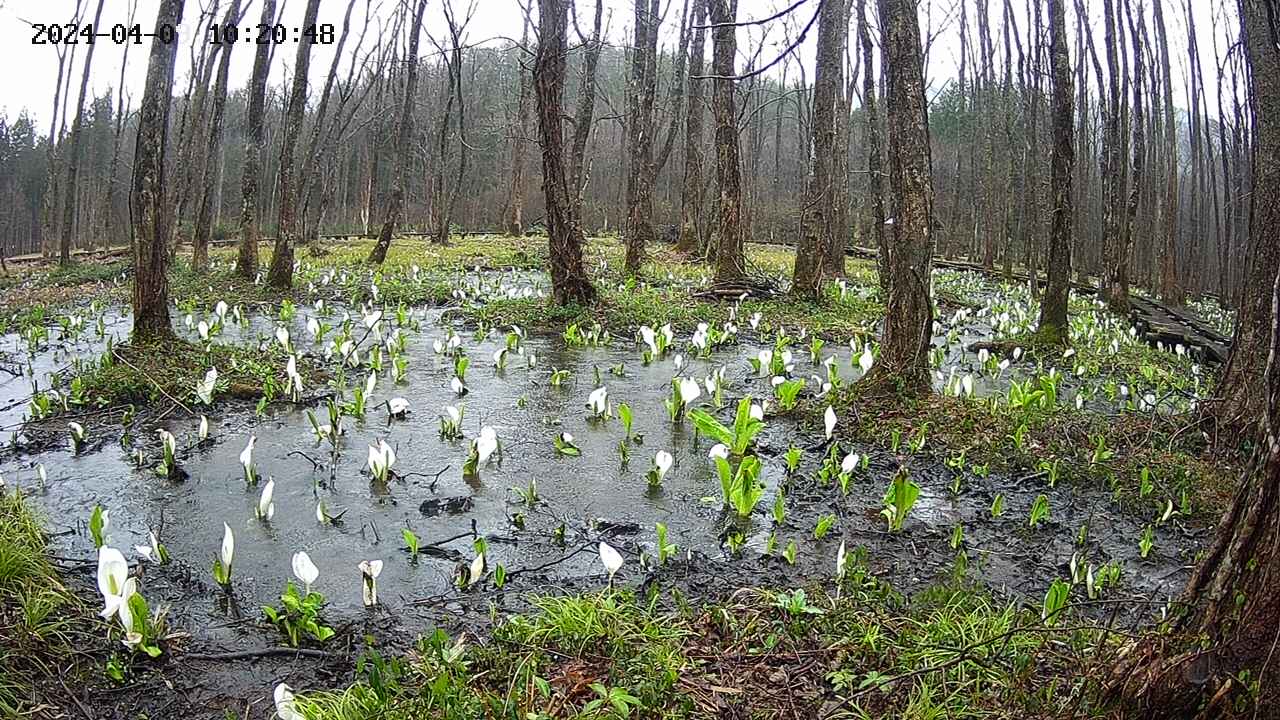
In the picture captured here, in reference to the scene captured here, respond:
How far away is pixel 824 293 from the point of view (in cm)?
1247

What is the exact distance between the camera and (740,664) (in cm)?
276

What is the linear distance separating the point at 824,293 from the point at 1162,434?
287 inches

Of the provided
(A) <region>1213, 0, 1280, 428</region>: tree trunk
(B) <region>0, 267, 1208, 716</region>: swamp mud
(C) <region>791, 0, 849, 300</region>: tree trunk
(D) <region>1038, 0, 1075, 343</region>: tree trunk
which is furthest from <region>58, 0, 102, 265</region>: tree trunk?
(A) <region>1213, 0, 1280, 428</region>: tree trunk

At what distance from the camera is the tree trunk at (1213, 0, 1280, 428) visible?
4.98m

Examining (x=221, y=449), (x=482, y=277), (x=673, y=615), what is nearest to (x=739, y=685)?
(x=673, y=615)

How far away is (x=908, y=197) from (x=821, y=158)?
6231mm

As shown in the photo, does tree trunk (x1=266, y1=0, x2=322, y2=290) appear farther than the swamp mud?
Yes

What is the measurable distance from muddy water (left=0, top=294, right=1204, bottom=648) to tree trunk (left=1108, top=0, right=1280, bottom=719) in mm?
1318

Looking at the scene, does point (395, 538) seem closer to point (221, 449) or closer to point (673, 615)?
point (673, 615)

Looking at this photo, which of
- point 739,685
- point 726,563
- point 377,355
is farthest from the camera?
point 377,355

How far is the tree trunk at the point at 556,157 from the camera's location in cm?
973

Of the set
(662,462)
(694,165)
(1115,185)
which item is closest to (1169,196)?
(1115,185)

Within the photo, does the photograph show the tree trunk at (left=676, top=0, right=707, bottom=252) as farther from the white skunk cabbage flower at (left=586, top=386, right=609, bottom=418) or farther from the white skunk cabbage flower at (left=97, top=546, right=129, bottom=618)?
the white skunk cabbage flower at (left=97, top=546, right=129, bottom=618)

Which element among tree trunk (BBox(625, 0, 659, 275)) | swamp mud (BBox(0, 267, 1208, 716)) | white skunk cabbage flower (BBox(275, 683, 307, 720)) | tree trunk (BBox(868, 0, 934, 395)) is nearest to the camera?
white skunk cabbage flower (BBox(275, 683, 307, 720))
